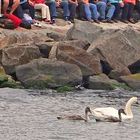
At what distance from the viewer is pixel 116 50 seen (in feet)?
118

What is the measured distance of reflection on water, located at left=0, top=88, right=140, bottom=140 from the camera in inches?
880

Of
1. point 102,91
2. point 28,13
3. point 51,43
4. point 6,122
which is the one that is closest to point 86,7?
point 28,13

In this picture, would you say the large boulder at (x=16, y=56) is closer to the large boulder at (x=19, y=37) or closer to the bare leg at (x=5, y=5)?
the large boulder at (x=19, y=37)

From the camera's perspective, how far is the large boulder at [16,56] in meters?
34.0

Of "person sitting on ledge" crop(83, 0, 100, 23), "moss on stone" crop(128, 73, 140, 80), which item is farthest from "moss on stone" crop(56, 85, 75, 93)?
"person sitting on ledge" crop(83, 0, 100, 23)

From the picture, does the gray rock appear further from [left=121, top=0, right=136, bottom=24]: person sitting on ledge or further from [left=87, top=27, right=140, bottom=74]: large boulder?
[left=121, top=0, right=136, bottom=24]: person sitting on ledge

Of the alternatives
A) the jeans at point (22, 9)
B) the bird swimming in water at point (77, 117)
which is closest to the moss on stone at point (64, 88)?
the bird swimming in water at point (77, 117)

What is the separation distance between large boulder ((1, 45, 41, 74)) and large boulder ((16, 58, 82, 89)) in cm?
105

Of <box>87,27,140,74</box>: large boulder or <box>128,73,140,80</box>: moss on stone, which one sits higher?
<box>87,27,140,74</box>: large boulder

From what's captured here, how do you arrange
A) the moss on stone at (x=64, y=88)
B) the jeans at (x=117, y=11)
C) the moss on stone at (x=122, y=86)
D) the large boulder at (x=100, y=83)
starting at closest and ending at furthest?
the moss on stone at (x=64, y=88) < the large boulder at (x=100, y=83) < the moss on stone at (x=122, y=86) < the jeans at (x=117, y=11)

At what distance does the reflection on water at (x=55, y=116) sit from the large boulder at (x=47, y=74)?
2.71 ft

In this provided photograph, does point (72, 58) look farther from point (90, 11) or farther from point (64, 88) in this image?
point (90, 11)

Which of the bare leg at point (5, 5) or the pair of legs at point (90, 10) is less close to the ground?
the bare leg at point (5, 5)

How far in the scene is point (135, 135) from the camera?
2267 centimetres
